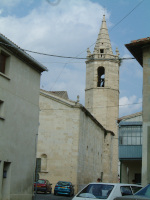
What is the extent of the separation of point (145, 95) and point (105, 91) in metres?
41.1

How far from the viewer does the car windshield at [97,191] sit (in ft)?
43.1

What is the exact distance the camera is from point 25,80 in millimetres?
24781

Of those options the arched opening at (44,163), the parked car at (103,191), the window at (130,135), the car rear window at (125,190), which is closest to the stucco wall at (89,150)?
the arched opening at (44,163)

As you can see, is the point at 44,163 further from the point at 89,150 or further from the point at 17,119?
the point at 17,119

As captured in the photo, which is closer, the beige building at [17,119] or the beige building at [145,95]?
the beige building at [145,95]

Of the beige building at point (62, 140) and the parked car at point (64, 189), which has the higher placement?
the beige building at point (62, 140)

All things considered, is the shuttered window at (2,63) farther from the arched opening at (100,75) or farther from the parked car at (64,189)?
the arched opening at (100,75)

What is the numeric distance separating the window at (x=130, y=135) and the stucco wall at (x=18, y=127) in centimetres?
632

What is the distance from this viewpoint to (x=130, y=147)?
27.3 metres

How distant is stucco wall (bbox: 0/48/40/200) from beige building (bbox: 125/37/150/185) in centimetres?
685

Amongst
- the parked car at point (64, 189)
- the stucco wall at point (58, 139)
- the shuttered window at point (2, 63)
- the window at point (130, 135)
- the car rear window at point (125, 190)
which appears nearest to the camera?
the car rear window at point (125, 190)

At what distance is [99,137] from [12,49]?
114 feet

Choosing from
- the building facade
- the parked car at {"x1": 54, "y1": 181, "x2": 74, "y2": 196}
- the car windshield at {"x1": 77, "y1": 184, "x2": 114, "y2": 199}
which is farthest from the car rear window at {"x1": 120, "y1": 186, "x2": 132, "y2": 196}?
the parked car at {"x1": 54, "y1": 181, "x2": 74, "y2": 196}

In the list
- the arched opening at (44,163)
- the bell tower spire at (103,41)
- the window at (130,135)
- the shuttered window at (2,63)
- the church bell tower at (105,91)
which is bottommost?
the arched opening at (44,163)
